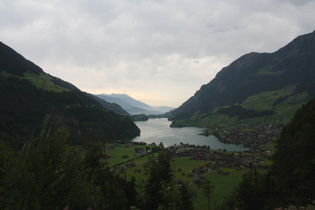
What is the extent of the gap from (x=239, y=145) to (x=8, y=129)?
499 feet

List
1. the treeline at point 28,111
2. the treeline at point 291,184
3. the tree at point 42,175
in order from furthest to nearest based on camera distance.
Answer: the treeline at point 28,111 < the treeline at point 291,184 < the tree at point 42,175

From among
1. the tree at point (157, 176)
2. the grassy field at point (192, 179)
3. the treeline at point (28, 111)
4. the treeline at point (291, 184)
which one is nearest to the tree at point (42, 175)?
the tree at point (157, 176)

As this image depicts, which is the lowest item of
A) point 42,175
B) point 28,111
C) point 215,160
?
point 215,160

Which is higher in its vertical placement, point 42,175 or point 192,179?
point 42,175

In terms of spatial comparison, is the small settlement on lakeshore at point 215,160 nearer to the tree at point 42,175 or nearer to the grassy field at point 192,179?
the grassy field at point 192,179

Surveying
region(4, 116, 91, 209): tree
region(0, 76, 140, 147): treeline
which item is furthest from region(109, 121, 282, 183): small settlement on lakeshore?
region(4, 116, 91, 209): tree

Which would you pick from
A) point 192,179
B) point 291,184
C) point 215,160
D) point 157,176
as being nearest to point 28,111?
point 215,160

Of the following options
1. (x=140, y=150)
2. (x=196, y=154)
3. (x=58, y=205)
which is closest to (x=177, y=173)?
(x=196, y=154)

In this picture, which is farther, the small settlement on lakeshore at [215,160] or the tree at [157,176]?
the small settlement on lakeshore at [215,160]

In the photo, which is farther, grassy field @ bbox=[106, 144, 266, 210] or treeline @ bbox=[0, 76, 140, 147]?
treeline @ bbox=[0, 76, 140, 147]

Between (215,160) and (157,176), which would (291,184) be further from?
(215,160)

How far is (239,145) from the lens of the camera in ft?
536

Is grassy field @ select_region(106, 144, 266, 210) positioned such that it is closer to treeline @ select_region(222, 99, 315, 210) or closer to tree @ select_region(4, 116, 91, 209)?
treeline @ select_region(222, 99, 315, 210)

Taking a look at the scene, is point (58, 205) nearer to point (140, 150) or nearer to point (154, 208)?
point (154, 208)
